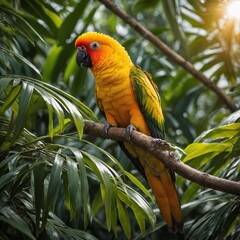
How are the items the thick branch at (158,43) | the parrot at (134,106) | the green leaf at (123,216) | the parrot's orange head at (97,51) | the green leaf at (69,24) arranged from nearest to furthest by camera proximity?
the green leaf at (123,216) → the parrot at (134,106) → the parrot's orange head at (97,51) → the green leaf at (69,24) → the thick branch at (158,43)

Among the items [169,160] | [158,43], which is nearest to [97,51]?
[158,43]

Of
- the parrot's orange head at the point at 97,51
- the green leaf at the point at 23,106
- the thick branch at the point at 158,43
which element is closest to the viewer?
the green leaf at the point at 23,106

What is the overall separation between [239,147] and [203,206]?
3.56 ft

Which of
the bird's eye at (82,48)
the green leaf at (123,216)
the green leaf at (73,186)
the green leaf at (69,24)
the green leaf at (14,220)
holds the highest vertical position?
the green leaf at (69,24)

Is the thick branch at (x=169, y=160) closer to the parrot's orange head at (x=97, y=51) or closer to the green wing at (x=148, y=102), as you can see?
the green wing at (x=148, y=102)

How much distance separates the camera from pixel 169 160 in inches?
50.9

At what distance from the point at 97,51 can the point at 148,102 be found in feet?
1.18

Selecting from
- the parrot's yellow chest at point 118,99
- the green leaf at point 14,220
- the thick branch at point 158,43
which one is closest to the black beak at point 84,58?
the parrot's yellow chest at point 118,99

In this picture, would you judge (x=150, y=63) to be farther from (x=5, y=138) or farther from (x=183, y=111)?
(x=5, y=138)

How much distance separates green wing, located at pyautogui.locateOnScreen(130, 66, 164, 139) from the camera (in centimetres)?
177

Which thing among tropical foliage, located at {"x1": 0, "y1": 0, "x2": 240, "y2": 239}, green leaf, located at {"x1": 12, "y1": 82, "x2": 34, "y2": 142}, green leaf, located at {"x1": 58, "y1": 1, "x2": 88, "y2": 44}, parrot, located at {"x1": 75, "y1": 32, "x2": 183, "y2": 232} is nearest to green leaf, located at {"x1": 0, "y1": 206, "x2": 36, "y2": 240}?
tropical foliage, located at {"x1": 0, "y1": 0, "x2": 240, "y2": 239}

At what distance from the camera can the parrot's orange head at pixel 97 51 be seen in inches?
74.0

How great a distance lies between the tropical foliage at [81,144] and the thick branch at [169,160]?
88 mm

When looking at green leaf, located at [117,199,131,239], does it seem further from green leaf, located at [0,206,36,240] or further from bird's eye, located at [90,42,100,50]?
bird's eye, located at [90,42,100,50]
